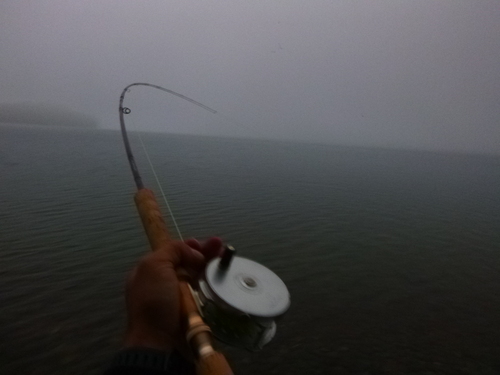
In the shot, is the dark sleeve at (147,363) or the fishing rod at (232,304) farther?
the fishing rod at (232,304)

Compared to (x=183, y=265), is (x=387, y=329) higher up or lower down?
lower down

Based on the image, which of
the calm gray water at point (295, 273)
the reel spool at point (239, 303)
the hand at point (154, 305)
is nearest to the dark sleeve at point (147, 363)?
the hand at point (154, 305)

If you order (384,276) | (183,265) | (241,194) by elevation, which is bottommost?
(241,194)

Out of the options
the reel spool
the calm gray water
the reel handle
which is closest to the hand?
the reel handle

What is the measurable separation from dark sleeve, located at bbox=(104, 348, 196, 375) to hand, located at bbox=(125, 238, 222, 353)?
84 mm

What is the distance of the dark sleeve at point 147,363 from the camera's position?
63.7 inches

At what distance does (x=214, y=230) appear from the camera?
13.8 meters

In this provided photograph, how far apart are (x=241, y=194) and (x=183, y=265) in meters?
18.7

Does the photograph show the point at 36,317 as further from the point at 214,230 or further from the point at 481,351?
the point at 481,351

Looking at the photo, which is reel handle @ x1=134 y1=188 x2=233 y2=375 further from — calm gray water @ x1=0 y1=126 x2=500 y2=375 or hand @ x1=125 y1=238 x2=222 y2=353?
calm gray water @ x1=0 y1=126 x2=500 y2=375

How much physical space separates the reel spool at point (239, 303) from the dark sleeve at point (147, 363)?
0.84 feet

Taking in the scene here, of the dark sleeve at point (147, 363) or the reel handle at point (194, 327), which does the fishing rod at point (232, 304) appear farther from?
the dark sleeve at point (147, 363)

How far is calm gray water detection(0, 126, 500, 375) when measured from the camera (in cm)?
669

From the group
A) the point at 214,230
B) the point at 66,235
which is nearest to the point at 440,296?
the point at 214,230
